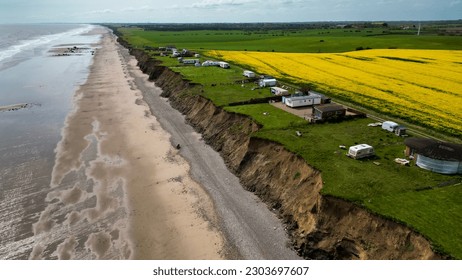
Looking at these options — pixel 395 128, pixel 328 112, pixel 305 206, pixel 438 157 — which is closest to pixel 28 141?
pixel 305 206

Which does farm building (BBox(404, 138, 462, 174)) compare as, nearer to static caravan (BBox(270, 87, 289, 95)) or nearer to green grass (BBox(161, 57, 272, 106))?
static caravan (BBox(270, 87, 289, 95))

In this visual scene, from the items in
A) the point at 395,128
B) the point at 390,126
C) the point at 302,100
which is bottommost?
the point at 395,128

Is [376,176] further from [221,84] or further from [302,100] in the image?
[221,84]

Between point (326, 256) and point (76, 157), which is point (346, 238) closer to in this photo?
point (326, 256)

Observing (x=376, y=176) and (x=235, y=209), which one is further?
(x=235, y=209)

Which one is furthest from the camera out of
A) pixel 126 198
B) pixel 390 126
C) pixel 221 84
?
pixel 221 84

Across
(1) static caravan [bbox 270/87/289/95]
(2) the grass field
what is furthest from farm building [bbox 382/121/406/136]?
(1) static caravan [bbox 270/87/289/95]
